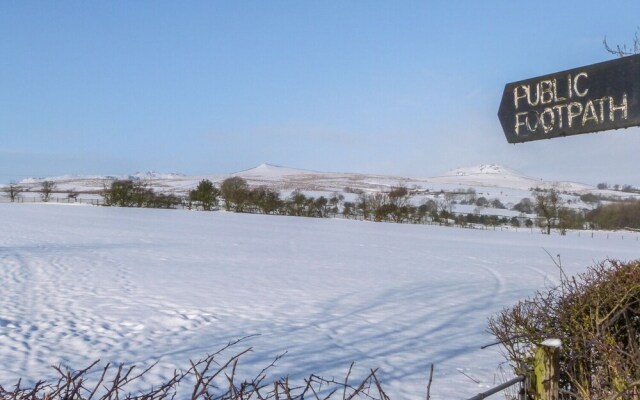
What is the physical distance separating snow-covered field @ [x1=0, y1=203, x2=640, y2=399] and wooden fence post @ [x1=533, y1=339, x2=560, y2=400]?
431 centimetres

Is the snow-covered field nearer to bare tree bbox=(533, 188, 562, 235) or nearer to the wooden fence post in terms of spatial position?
the wooden fence post

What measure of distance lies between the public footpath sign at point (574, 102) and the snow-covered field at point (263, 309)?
4.58m

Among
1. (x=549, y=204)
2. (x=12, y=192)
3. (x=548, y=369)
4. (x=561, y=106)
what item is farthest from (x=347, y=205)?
(x=561, y=106)

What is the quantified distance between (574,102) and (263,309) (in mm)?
9591

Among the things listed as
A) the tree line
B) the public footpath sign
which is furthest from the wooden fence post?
the tree line

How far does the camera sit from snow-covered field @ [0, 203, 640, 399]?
24.8 ft

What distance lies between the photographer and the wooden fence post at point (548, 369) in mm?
2261

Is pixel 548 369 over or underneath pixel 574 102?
underneath

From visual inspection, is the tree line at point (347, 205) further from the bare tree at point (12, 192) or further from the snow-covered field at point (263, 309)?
the snow-covered field at point (263, 309)

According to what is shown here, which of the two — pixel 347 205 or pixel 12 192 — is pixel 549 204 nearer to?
pixel 347 205

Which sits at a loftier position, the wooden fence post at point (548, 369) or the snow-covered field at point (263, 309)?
the wooden fence post at point (548, 369)

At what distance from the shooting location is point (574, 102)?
6.88 feet

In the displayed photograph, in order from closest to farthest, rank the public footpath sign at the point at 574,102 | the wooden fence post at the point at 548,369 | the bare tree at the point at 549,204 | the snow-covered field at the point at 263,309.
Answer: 1. the public footpath sign at the point at 574,102
2. the wooden fence post at the point at 548,369
3. the snow-covered field at the point at 263,309
4. the bare tree at the point at 549,204

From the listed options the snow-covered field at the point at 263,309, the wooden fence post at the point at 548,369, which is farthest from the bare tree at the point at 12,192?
the wooden fence post at the point at 548,369
